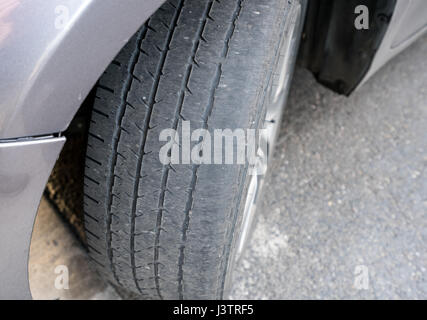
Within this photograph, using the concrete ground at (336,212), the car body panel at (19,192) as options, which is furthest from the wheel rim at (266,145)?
the car body panel at (19,192)

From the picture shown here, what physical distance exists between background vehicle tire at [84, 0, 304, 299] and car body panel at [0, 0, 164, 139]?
0.20m

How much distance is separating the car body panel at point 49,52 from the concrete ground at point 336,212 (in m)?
0.85

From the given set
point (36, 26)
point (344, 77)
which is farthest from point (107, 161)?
point (344, 77)

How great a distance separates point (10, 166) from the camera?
660 millimetres

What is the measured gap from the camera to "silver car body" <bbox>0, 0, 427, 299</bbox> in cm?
61

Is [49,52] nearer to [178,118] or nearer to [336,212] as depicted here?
[178,118]

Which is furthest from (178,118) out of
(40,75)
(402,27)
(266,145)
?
(402,27)

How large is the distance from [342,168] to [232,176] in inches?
36.4

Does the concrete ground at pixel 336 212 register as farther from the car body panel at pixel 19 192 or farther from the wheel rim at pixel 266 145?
the car body panel at pixel 19 192

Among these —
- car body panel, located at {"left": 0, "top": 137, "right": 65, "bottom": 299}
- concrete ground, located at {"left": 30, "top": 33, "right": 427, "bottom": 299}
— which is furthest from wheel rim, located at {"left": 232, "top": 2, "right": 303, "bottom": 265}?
car body panel, located at {"left": 0, "top": 137, "right": 65, "bottom": 299}

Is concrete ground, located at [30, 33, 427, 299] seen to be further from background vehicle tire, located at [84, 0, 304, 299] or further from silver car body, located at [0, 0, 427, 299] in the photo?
silver car body, located at [0, 0, 427, 299]
